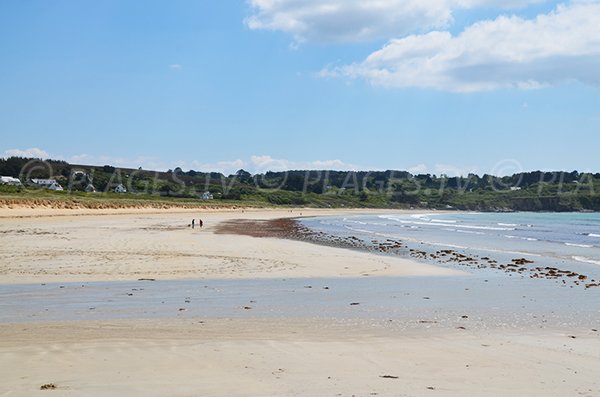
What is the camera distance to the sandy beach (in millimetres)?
6203

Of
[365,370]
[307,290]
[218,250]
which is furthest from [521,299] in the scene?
[218,250]

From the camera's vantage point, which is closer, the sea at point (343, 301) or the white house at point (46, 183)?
the sea at point (343, 301)

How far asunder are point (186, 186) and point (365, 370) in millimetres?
135742

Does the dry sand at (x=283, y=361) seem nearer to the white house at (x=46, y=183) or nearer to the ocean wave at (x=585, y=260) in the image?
the ocean wave at (x=585, y=260)

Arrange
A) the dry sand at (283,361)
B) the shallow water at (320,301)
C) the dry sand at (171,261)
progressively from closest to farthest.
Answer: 1. the dry sand at (283,361)
2. the shallow water at (320,301)
3. the dry sand at (171,261)

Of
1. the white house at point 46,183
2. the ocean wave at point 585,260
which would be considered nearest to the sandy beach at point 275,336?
the ocean wave at point 585,260

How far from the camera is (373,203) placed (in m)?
157

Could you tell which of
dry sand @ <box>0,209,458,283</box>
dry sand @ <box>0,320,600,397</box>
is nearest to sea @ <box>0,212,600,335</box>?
dry sand @ <box>0,320,600,397</box>

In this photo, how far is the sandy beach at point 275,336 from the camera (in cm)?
620

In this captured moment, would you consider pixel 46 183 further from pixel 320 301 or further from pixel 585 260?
pixel 320 301

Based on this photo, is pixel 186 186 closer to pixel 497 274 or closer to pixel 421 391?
pixel 497 274

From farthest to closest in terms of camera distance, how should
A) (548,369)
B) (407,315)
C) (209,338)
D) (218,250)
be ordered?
(218,250) → (407,315) → (209,338) → (548,369)

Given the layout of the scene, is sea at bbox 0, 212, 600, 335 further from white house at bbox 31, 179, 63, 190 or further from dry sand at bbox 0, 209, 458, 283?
white house at bbox 31, 179, 63, 190

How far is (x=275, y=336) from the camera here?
28.2 feet
